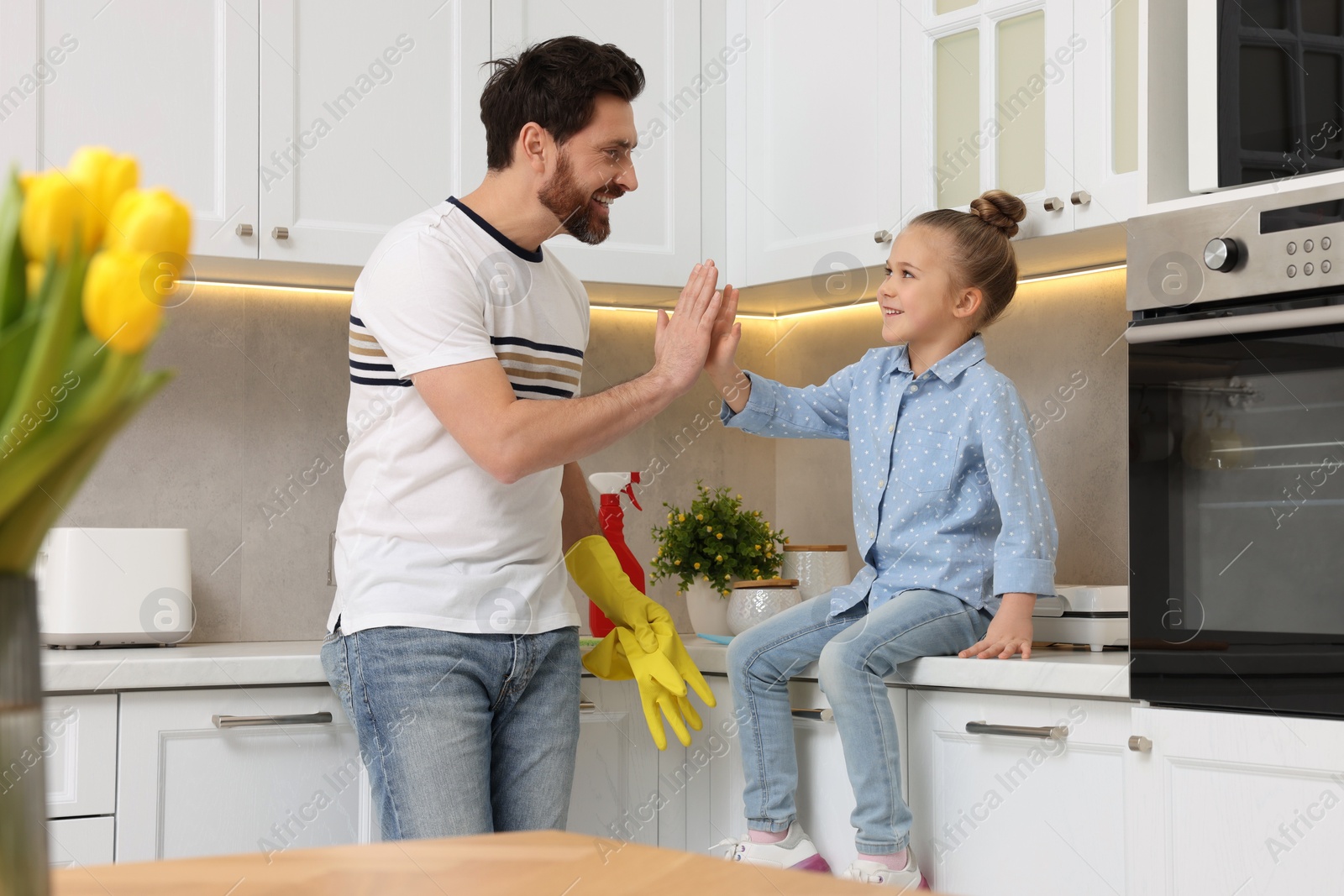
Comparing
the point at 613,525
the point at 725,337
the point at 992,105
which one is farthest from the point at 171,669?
the point at 992,105

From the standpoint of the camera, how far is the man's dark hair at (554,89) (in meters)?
1.68

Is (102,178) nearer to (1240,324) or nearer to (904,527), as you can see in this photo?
(1240,324)

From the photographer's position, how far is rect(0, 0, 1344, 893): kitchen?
4.86 feet

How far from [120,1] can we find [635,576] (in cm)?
119

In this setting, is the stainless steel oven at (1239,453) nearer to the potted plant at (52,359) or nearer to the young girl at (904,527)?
the young girl at (904,527)

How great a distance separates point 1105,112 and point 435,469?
106 cm

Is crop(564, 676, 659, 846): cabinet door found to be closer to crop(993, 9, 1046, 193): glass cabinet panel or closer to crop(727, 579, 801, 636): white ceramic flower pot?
crop(727, 579, 801, 636): white ceramic flower pot

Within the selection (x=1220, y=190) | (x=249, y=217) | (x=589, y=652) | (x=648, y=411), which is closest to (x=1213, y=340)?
(x=1220, y=190)

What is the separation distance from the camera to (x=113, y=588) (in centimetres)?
195

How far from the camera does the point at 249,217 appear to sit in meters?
2.00

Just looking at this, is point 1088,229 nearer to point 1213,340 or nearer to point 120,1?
point 1213,340

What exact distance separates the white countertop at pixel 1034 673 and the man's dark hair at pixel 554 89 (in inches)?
32.2

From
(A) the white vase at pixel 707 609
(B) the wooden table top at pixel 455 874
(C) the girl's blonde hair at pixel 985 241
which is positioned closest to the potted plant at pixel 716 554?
(A) the white vase at pixel 707 609

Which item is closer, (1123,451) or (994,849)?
(994,849)
